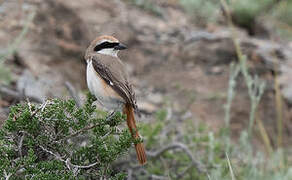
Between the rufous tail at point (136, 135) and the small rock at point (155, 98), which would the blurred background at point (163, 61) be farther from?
the rufous tail at point (136, 135)

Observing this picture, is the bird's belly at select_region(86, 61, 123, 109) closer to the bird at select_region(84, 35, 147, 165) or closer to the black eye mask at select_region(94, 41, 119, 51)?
the bird at select_region(84, 35, 147, 165)

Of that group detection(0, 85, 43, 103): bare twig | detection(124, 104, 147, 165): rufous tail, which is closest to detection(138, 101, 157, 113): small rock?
detection(0, 85, 43, 103): bare twig

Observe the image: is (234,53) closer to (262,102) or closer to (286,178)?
(262,102)

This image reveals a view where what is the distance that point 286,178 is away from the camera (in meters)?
3.89

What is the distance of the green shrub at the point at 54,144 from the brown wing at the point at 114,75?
1.61ft

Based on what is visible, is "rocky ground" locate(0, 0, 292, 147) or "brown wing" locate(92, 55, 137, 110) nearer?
"brown wing" locate(92, 55, 137, 110)

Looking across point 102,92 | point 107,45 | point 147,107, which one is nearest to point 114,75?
point 102,92

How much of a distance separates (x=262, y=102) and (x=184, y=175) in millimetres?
2766

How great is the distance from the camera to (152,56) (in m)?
7.51

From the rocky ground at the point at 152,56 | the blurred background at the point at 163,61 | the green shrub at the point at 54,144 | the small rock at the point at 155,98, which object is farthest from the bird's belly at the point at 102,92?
the small rock at the point at 155,98

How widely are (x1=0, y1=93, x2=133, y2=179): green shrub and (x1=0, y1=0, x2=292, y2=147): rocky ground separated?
3.40 meters

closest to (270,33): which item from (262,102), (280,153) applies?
(262,102)

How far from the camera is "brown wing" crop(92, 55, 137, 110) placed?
137 inches

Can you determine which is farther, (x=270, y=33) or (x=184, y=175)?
(x=270, y=33)
